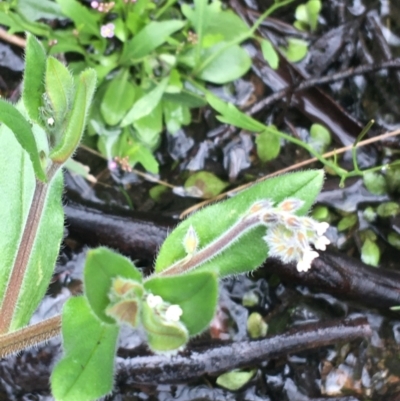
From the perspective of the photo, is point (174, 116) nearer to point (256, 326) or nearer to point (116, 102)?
point (116, 102)

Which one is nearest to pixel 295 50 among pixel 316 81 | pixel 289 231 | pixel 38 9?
pixel 316 81

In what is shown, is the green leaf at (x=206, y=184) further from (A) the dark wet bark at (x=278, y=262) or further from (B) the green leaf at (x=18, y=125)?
(B) the green leaf at (x=18, y=125)

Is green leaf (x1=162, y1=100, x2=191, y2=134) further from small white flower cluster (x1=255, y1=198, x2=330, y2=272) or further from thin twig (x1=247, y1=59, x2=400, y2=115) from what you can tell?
small white flower cluster (x1=255, y1=198, x2=330, y2=272)

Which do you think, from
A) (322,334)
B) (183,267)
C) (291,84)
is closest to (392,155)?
(291,84)

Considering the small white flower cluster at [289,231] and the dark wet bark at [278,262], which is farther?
the dark wet bark at [278,262]

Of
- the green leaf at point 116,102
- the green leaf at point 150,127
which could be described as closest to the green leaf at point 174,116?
the green leaf at point 150,127

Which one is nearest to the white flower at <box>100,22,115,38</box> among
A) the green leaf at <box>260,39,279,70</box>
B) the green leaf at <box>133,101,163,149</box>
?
the green leaf at <box>133,101,163,149</box>
